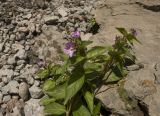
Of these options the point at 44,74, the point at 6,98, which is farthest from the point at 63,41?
the point at 6,98

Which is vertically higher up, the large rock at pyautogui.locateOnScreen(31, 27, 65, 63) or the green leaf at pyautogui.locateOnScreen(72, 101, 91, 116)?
the green leaf at pyautogui.locateOnScreen(72, 101, 91, 116)

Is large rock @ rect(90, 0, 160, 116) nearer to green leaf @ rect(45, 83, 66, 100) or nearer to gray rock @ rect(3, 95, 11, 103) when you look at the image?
green leaf @ rect(45, 83, 66, 100)

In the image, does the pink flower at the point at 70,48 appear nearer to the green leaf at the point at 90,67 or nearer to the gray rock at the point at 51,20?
the green leaf at the point at 90,67

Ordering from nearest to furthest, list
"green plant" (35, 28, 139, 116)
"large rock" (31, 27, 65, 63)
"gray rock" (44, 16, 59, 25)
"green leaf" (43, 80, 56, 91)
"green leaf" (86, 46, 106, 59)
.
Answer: "green plant" (35, 28, 139, 116)
"green leaf" (86, 46, 106, 59)
"green leaf" (43, 80, 56, 91)
"large rock" (31, 27, 65, 63)
"gray rock" (44, 16, 59, 25)

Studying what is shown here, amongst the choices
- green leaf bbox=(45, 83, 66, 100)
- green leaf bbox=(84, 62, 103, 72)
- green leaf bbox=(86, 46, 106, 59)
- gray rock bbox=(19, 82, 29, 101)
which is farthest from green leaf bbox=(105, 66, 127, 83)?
gray rock bbox=(19, 82, 29, 101)

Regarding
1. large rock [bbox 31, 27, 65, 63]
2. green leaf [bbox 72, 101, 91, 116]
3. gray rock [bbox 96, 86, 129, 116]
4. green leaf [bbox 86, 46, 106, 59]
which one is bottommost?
large rock [bbox 31, 27, 65, 63]

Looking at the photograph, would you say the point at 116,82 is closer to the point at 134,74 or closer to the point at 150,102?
the point at 134,74

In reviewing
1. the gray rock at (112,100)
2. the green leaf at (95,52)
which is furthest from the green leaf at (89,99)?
the green leaf at (95,52)

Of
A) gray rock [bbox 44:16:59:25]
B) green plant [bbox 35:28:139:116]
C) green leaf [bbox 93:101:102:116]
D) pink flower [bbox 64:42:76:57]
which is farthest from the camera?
gray rock [bbox 44:16:59:25]
